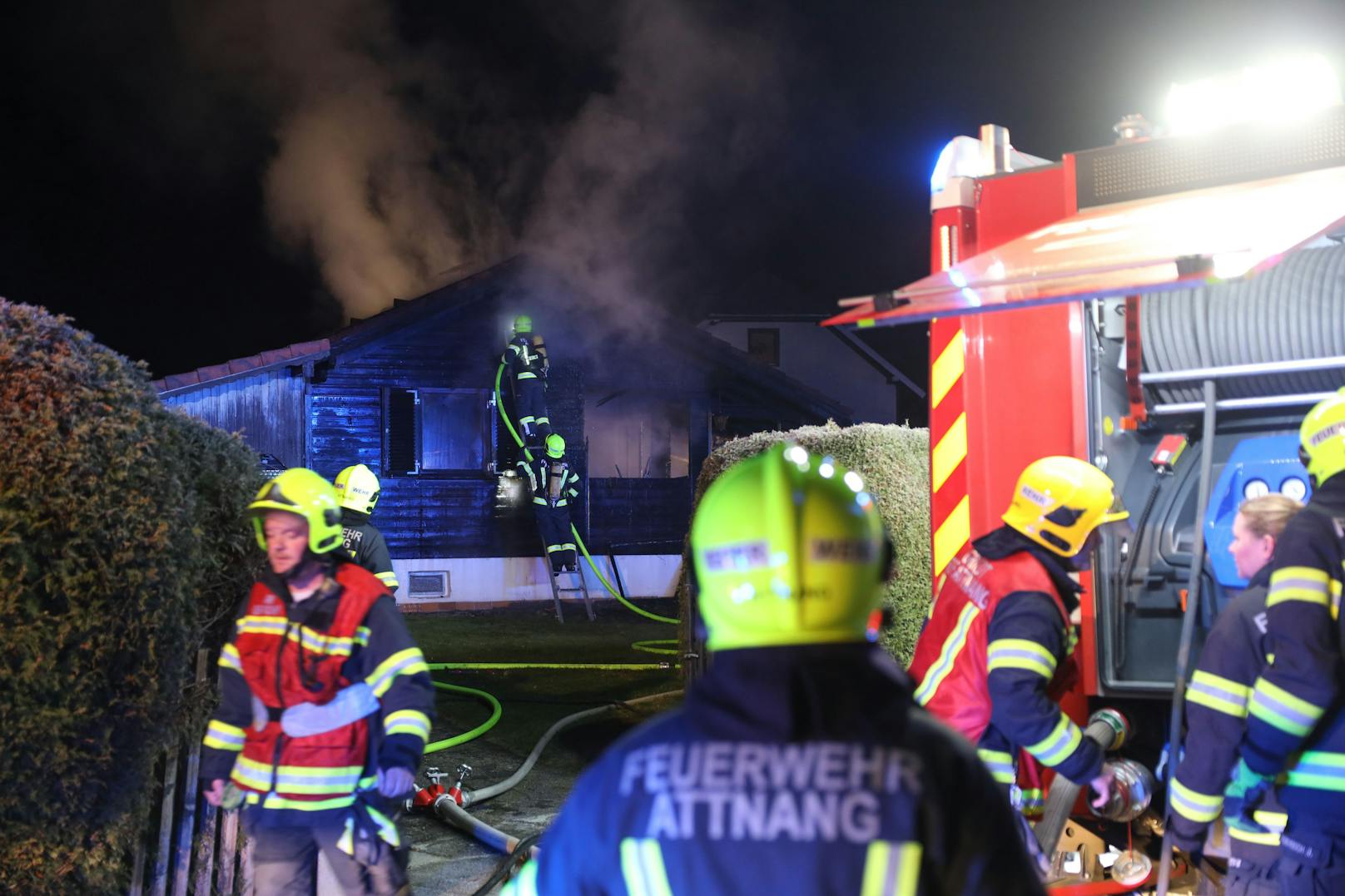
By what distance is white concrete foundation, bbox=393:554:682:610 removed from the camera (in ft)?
57.8

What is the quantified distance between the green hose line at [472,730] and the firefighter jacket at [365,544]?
833 millimetres

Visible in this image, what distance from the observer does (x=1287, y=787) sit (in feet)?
10.1

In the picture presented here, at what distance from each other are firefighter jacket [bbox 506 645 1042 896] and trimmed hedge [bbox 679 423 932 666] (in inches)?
258

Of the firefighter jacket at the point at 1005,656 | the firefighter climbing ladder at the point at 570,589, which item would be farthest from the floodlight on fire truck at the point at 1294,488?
the firefighter climbing ladder at the point at 570,589

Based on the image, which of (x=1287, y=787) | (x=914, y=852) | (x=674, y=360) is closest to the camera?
(x=914, y=852)

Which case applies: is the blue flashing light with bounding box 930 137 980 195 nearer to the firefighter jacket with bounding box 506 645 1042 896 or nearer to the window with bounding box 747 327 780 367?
the firefighter jacket with bounding box 506 645 1042 896

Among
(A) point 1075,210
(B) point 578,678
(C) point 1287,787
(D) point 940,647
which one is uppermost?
(A) point 1075,210

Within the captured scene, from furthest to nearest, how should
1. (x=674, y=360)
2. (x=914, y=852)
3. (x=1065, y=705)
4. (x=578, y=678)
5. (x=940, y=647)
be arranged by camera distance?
1. (x=674, y=360)
2. (x=578, y=678)
3. (x=1065, y=705)
4. (x=940, y=647)
5. (x=914, y=852)

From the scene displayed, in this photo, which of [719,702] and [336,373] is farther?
[336,373]

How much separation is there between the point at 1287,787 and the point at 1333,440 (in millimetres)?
919

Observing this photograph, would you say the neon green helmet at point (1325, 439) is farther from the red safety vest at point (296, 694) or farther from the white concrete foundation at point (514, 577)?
the white concrete foundation at point (514, 577)

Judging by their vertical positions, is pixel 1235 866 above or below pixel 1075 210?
below

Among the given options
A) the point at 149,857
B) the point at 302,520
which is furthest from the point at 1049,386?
the point at 149,857

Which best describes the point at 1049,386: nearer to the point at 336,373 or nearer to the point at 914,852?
the point at 914,852
